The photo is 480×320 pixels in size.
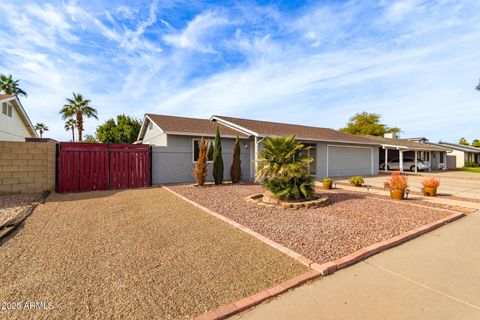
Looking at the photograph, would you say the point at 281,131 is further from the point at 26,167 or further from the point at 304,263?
the point at 26,167

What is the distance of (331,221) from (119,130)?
96.4ft

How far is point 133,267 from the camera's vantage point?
10.3 ft

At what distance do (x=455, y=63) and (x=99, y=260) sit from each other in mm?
14908

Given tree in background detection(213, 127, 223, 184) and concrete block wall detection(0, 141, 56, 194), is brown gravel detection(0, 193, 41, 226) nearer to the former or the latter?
concrete block wall detection(0, 141, 56, 194)

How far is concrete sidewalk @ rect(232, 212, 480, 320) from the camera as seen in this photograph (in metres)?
2.29

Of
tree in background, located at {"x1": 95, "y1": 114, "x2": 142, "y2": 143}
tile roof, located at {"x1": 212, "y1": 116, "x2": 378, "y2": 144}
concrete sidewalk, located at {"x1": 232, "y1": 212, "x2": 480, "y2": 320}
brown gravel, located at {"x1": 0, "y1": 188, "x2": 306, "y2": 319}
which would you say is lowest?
concrete sidewalk, located at {"x1": 232, "y1": 212, "x2": 480, "y2": 320}

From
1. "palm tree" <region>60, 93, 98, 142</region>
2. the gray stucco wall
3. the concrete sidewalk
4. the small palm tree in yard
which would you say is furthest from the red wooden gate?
"palm tree" <region>60, 93, 98, 142</region>

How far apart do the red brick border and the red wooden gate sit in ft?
23.4

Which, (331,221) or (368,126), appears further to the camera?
(368,126)

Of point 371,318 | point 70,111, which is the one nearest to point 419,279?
point 371,318

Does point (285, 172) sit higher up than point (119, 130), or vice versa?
point (119, 130)

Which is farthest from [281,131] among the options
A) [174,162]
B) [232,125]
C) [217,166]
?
[174,162]

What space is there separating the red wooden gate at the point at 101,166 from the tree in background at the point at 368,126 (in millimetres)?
45788

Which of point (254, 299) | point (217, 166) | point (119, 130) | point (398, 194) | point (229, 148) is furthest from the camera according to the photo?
point (119, 130)
